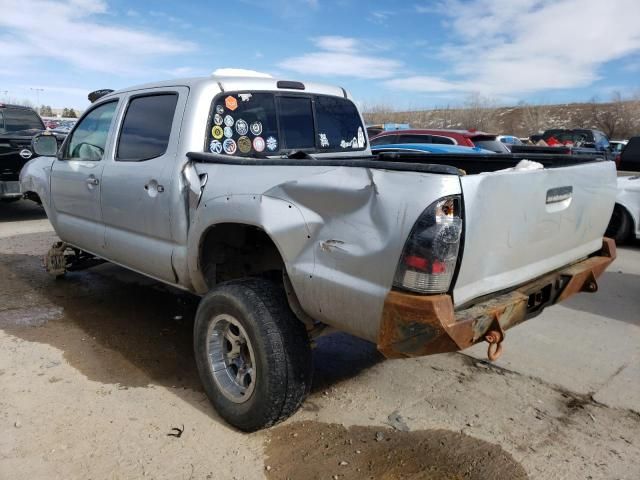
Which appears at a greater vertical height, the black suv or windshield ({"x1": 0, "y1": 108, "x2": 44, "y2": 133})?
windshield ({"x1": 0, "y1": 108, "x2": 44, "y2": 133})

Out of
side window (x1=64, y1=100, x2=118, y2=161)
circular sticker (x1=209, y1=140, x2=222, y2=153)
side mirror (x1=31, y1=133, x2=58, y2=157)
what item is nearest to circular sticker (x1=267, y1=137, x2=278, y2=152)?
circular sticker (x1=209, y1=140, x2=222, y2=153)

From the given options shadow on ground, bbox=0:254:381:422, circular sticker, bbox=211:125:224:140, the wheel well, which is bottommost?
shadow on ground, bbox=0:254:381:422

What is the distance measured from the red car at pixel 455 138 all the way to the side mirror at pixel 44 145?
296 inches

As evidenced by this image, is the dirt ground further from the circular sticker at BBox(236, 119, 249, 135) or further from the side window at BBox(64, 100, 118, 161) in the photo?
the circular sticker at BBox(236, 119, 249, 135)

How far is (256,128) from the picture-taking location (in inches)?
149

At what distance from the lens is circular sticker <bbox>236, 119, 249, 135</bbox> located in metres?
3.69

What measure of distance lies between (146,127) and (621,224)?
721 cm

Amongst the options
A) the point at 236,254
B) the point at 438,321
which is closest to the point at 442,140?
the point at 236,254

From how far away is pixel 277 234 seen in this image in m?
2.76

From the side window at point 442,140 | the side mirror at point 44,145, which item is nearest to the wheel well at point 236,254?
the side mirror at point 44,145

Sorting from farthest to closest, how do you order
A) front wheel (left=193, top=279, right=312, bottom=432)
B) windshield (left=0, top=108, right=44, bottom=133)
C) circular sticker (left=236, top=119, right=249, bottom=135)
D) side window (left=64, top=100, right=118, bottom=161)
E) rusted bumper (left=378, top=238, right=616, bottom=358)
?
windshield (left=0, top=108, right=44, bottom=133) → side window (left=64, top=100, right=118, bottom=161) → circular sticker (left=236, top=119, right=249, bottom=135) → front wheel (left=193, top=279, right=312, bottom=432) → rusted bumper (left=378, top=238, right=616, bottom=358)

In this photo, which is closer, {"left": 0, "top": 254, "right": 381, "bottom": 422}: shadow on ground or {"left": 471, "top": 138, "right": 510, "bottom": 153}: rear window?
{"left": 0, "top": 254, "right": 381, "bottom": 422}: shadow on ground

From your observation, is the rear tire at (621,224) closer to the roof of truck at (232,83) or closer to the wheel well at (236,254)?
the roof of truck at (232,83)

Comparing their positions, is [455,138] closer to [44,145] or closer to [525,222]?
[44,145]
